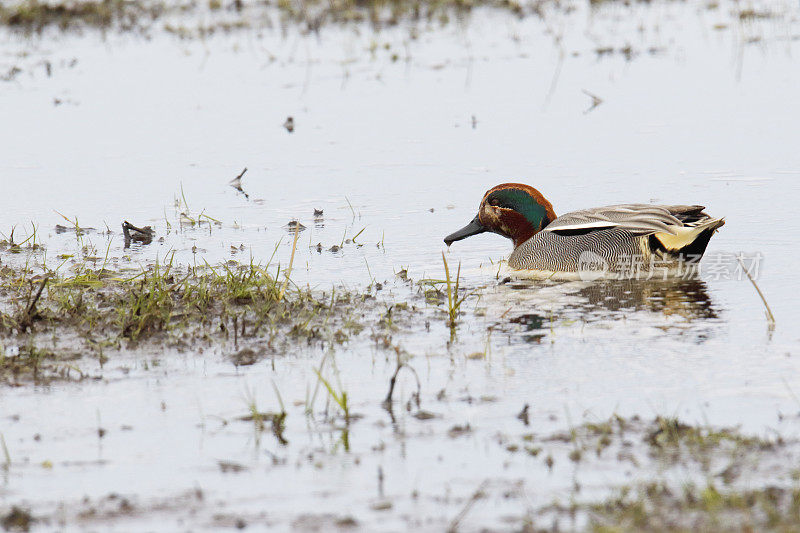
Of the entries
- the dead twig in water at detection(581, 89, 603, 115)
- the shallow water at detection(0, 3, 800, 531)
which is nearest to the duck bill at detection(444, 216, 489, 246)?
the shallow water at detection(0, 3, 800, 531)

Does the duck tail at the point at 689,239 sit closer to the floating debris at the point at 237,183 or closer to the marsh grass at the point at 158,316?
the marsh grass at the point at 158,316

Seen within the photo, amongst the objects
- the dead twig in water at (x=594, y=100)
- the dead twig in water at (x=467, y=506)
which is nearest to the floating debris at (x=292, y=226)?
the dead twig in water at (x=594, y=100)

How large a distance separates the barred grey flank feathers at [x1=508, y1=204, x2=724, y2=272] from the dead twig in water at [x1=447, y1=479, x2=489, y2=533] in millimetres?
3647

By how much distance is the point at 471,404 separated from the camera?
513cm

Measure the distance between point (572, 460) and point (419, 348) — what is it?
1.67m

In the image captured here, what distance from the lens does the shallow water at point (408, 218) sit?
177 inches

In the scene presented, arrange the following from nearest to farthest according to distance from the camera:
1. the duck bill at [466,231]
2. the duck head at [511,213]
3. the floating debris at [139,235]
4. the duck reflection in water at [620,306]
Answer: the duck reflection in water at [620,306] < the duck bill at [466,231] < the duck head at [511,213] < the floating debris at [139,235]

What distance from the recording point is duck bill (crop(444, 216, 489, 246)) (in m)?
8.16

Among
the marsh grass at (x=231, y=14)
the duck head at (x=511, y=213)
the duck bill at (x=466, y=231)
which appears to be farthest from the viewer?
the marsh grass at (x=231, y=14)

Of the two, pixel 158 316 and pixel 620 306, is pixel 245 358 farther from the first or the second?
pixel 620 306

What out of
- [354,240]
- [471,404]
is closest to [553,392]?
[471,404]

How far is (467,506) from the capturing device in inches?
157

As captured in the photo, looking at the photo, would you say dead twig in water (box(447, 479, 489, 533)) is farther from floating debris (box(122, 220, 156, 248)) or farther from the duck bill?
floating debris (box(122, 220, 156, 248))

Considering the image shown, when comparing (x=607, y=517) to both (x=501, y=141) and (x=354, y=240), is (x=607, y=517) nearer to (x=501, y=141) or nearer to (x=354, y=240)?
(x=354, y=240)
